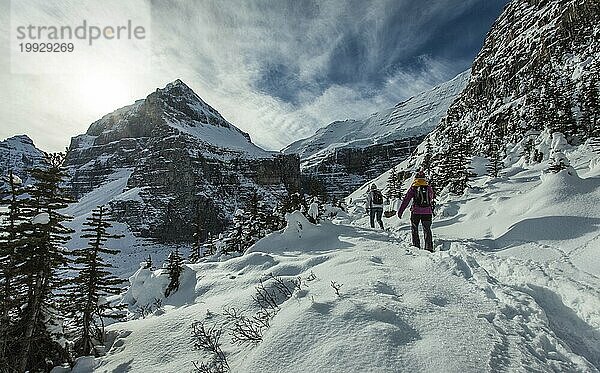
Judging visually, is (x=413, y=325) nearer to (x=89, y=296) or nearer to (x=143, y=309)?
(x=89, y=296)

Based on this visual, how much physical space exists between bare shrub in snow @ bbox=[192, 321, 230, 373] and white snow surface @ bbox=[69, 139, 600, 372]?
0.09 metres

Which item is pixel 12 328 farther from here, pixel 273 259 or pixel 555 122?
pixel 555 122

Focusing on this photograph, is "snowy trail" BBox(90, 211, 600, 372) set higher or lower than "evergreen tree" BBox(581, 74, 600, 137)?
lower

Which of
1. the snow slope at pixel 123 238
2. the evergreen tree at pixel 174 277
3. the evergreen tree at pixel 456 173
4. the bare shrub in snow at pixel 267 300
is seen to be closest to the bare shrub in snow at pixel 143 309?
the evergreen tree at pixel 174 277

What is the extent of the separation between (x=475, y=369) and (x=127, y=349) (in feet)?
15.6

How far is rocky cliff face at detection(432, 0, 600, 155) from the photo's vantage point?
108 feet

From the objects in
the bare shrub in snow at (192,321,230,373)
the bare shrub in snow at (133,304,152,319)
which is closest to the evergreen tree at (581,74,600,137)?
the bare shrub in snow at (192,321,230,373)

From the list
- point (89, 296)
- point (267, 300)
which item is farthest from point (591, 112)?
point (89, 296)

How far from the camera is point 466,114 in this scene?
6612 centimetres

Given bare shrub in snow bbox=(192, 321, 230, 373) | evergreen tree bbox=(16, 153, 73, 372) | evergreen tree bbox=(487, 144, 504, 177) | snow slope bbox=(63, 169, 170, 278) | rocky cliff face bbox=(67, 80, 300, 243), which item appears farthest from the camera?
rocky cliff face bbox=(67, 80, 300, 243)

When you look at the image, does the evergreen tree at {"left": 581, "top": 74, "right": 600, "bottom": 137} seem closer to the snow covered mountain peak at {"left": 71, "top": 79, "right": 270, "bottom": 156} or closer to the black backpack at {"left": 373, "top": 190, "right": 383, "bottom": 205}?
the black backpack at {"left": 373, "top": 190, "right": 383, "bottom": 205}

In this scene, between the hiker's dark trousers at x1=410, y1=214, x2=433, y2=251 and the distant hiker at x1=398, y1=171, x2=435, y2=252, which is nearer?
the hiker's dark trousers at x1=410, y1=214, x2=433, y2=251

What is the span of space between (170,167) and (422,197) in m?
129

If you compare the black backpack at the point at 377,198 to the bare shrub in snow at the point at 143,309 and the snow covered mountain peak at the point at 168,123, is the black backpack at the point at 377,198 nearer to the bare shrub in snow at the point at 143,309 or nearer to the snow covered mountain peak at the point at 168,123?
the bare shrub in snow at the point at 143,309
